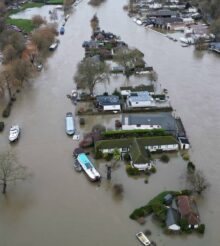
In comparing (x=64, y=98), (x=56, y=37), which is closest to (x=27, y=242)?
(x=64, y=98)

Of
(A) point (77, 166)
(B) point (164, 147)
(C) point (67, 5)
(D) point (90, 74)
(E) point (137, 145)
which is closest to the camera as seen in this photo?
(A) point (77, 166)

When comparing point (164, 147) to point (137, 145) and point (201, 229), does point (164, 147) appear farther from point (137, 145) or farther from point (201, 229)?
point (201, 229)

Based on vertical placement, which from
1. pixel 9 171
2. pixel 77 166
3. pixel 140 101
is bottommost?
pixel 77 166

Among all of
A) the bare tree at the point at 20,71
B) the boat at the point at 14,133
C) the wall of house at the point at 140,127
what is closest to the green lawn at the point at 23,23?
the bare tree at the point at 20,71

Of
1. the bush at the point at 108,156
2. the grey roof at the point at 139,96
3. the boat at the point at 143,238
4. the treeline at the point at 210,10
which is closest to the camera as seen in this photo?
the boat at the point at 143,238

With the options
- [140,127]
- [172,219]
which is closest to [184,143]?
[140,127]

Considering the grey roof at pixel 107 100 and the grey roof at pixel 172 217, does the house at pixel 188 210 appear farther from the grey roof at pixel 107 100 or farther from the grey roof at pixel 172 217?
the grey roof at pixel 107 100
